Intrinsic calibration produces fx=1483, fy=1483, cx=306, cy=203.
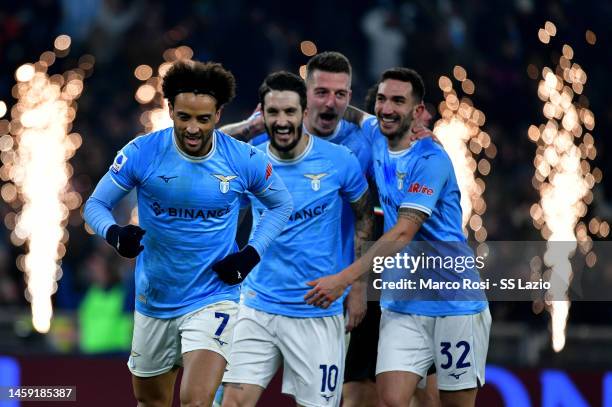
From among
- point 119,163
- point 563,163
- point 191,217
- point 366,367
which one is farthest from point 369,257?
point 563,163

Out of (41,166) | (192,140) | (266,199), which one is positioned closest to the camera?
(192,140)

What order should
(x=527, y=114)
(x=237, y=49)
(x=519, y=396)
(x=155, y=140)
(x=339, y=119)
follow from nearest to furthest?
1. (x=155, y=140)
2. (x=339, y=119)
3. (x=519, y=396)
4. (x=237, y=49)
5. (x=527, y=114)

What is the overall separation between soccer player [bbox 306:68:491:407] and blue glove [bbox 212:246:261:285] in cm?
111

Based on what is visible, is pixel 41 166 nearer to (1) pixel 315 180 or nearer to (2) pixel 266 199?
(1) pixel 315 180

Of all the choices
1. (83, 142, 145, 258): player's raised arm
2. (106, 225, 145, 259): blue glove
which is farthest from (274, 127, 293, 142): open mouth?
(106, 225, 145, 259): blue glove

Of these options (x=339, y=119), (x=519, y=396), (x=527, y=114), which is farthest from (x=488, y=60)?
(x=339, y=119)

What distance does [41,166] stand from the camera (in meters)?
15.9

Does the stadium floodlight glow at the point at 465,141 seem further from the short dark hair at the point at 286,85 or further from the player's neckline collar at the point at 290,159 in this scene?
the short dark hair at the point at 286,85

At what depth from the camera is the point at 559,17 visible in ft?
52.9

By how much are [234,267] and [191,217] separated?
1.37 ft

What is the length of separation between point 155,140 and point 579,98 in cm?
886

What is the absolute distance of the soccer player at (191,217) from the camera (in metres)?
7.91

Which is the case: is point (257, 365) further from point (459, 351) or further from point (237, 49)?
point (237, 49)

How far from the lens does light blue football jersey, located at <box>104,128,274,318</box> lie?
26.2 ft
